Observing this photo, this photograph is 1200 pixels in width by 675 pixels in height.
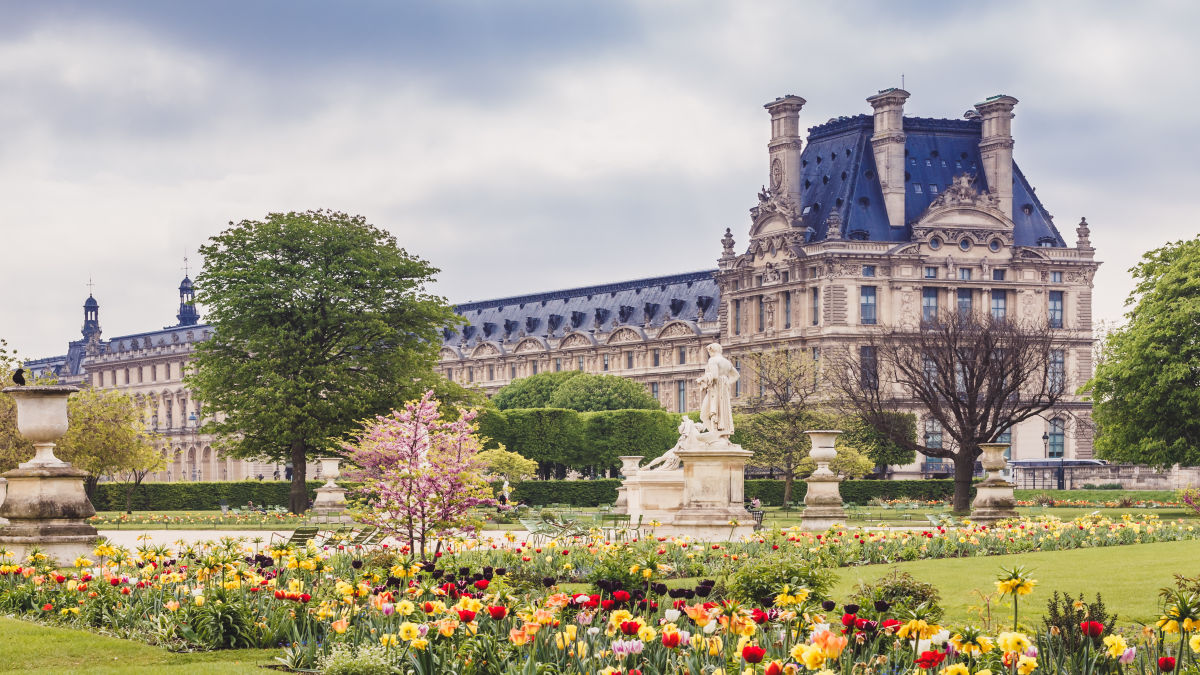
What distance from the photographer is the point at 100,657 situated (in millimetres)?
12359

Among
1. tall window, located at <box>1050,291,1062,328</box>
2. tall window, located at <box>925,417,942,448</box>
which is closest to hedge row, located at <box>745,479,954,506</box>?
tall window, located at <box>925,417,942,448</box>

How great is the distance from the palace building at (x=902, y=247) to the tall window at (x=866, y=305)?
0.09 meters

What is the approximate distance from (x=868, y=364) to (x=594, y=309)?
2266 inches

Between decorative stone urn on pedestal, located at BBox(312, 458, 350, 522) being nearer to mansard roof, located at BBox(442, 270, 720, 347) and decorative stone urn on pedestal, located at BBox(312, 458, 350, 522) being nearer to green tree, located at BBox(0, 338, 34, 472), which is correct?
green tree, located at BBox(0, 338, 34, 472)

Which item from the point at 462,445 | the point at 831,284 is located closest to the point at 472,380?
the point at 831,284

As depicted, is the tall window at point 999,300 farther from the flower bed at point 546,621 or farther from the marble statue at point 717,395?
the flower bed at point 546,621

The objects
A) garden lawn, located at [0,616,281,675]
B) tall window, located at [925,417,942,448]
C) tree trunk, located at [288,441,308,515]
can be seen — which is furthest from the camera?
tall window, located at [925,417,942,448]

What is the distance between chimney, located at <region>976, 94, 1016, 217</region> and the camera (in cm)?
9556

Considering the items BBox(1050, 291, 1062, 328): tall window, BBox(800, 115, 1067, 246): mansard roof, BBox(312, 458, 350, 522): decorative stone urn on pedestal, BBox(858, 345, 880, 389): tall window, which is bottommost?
BBox(312, 458, 350, 522): decorative stone urn on pedestal

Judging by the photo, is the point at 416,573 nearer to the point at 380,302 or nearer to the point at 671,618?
the point at 671,618

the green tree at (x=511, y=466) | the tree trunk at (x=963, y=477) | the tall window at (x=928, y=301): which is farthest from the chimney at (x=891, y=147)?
the tree trunk at (x=963, y=477)

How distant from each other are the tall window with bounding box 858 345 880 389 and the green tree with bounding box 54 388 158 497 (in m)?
27.5

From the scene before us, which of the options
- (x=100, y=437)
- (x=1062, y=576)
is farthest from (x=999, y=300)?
(x=1062, y=576)

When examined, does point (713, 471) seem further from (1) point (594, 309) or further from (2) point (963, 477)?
(1) point (594, 309)
